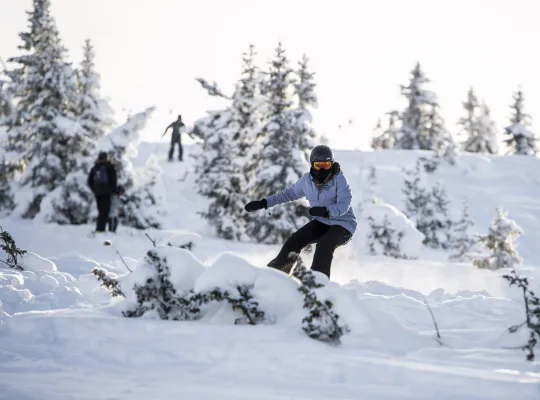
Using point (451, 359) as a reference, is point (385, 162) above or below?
above

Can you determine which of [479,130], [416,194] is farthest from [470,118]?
[416,194]

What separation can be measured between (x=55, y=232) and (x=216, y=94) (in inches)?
302

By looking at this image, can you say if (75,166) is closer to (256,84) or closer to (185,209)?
(256,84)

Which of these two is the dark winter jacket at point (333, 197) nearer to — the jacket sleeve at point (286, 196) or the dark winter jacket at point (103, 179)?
the jacket sleeve at point (286, 196)

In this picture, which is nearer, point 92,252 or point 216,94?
point 92,252

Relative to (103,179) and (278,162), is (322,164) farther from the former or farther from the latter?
(278,162)

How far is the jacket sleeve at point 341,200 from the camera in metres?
6.37

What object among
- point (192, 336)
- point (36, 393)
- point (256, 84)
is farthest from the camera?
point (256, 84)

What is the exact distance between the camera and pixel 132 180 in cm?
1928

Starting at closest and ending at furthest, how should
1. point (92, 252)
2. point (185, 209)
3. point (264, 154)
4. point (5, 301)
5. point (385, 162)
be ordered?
point (5, 301) < point (92, 252) < point (264, 154) < point (185, 209) < point (385, 162)

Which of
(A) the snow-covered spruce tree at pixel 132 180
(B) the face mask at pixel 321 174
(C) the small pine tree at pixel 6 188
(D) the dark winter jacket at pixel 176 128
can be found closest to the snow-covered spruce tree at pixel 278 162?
(A) the snow-covered spruce tree at pixel 132 180

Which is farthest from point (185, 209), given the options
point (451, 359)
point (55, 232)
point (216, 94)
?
point (451, 359)

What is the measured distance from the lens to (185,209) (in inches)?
1124

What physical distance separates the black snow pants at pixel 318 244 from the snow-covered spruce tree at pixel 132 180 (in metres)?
12.4
